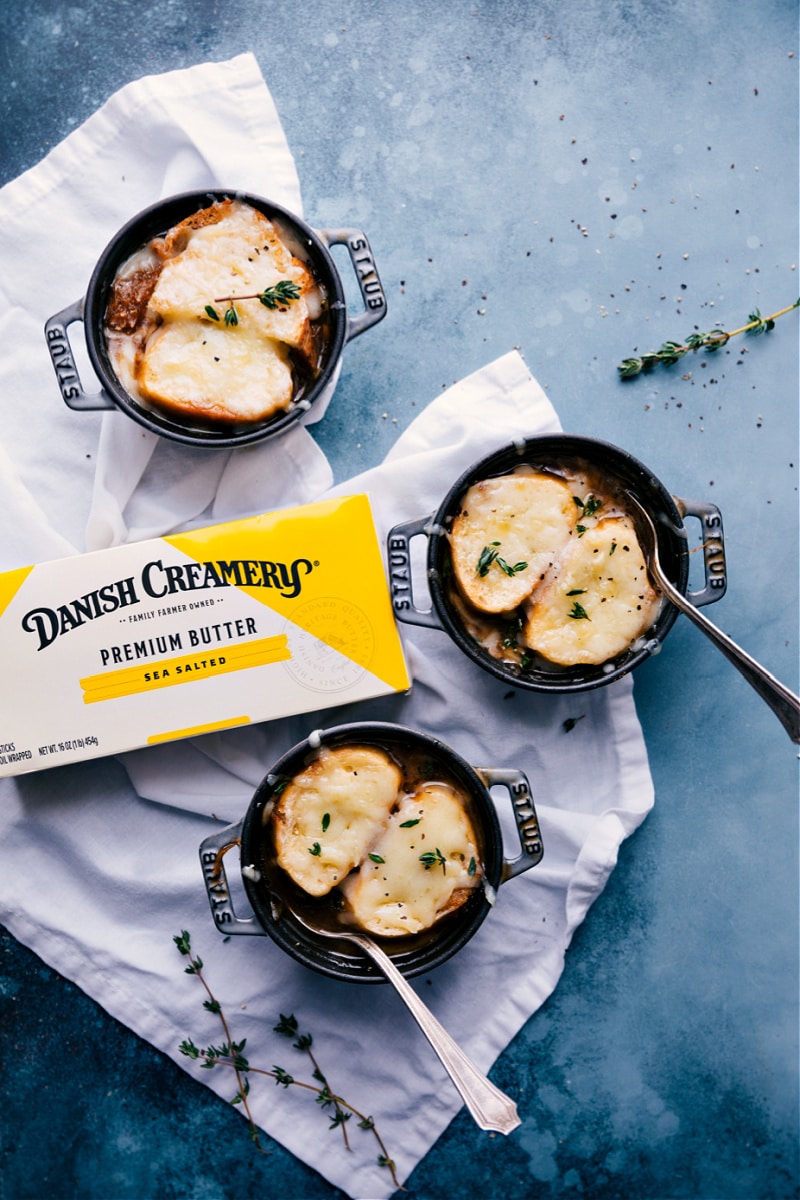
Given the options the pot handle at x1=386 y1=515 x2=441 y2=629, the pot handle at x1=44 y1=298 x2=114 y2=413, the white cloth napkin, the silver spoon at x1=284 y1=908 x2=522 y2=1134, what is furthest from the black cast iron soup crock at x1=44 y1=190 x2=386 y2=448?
the silver spoon at x1=284 y1=908 x2=522 y2=1134

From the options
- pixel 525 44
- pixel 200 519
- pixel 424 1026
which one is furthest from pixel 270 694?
pixel 525 44

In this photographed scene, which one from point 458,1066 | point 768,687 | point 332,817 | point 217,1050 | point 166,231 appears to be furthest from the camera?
point 217,1050

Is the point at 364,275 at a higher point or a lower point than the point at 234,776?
higher

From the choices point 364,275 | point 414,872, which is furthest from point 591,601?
point 364,275

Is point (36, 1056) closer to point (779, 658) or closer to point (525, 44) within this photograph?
point (779, 658)

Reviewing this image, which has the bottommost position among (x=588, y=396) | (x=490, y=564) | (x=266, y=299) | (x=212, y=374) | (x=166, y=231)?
(x=490, y=564)

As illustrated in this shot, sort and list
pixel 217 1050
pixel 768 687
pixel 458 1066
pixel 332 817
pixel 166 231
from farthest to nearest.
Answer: pixel 217 1050 < pixel 166 231 < pixel 332 817 < pixel 458 1066 < pixel 768 687

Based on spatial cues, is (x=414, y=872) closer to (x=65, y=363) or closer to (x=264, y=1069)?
(x=264, y=1069)

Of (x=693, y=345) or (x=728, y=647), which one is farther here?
(x=693, y=345)
